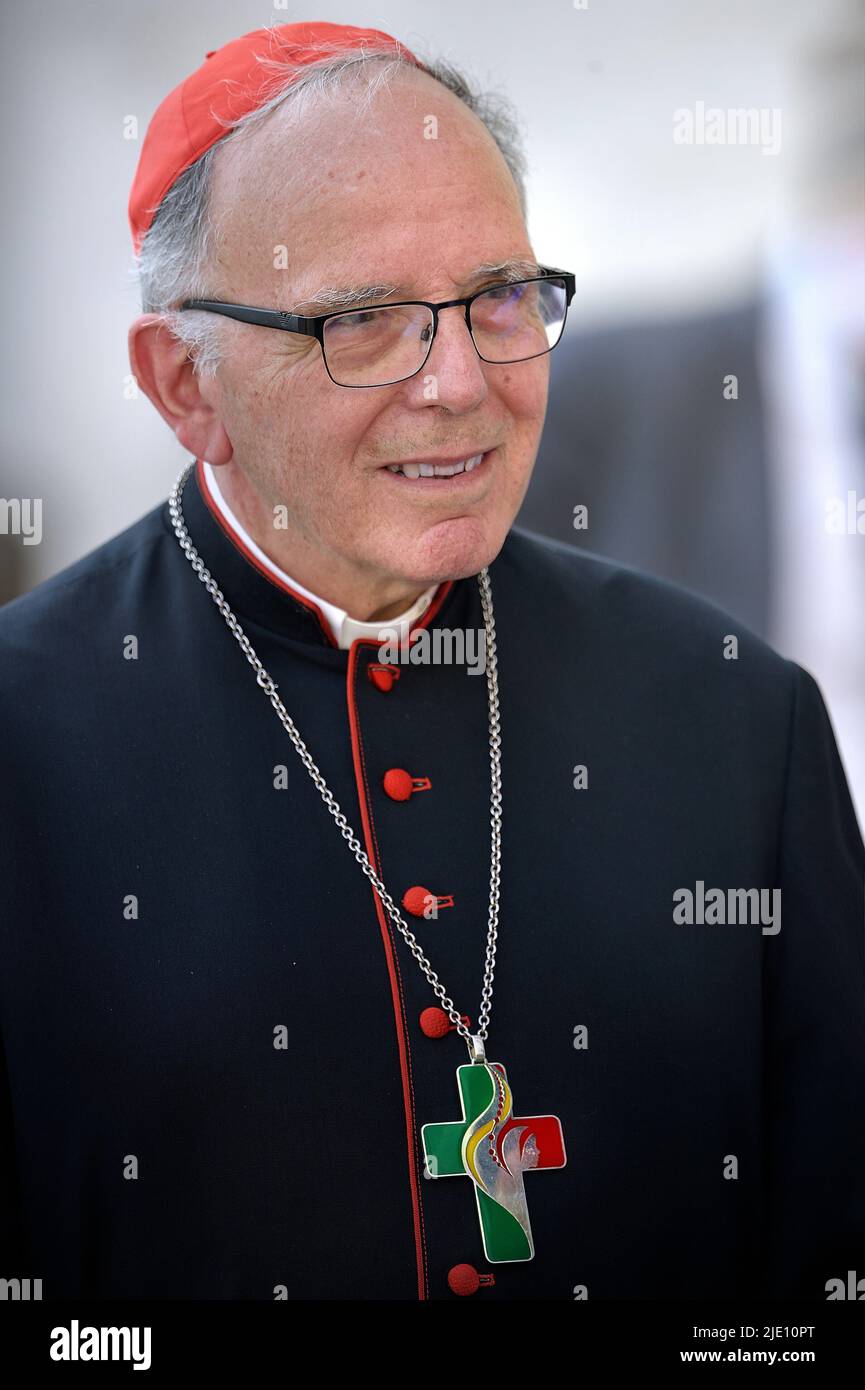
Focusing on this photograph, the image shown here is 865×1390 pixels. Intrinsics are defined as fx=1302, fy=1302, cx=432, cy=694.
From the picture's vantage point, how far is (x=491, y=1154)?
1754 mm

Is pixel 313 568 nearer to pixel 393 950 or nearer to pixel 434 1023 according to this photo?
pixel 393 950

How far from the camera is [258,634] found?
77.0 inches

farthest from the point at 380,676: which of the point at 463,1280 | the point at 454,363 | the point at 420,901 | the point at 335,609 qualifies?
the point at 463,1280

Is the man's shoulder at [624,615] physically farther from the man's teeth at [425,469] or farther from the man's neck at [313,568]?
the man's teeth at [425,469]

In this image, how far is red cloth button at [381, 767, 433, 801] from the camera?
6.11 feet

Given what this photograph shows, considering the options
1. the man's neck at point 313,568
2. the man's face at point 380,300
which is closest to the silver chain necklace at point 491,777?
the man's neck at point 313,568

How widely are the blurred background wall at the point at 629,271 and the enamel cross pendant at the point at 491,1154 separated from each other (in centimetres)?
170

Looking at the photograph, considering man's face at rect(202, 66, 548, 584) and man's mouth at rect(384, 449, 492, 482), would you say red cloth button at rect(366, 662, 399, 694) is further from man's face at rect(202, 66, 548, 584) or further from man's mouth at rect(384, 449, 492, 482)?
man's mouth at rect(384, 449, 492, 482)

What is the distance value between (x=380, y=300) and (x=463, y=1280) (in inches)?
50.7

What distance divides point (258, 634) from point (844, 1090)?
112 cm

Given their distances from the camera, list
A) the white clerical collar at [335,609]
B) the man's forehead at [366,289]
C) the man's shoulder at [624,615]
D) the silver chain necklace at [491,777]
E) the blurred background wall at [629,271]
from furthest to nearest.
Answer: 1. the blurred background wall at [629,271]
2. the man's shoulder at [624,615]
3. the white clerical collar at [335,609]
4. the silver chain necklace at [491,777]
5. the man's forehead at [366,289]

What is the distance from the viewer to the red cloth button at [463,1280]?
1.72 metres

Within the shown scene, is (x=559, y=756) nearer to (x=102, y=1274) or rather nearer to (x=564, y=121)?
(x=102, y=1274)
